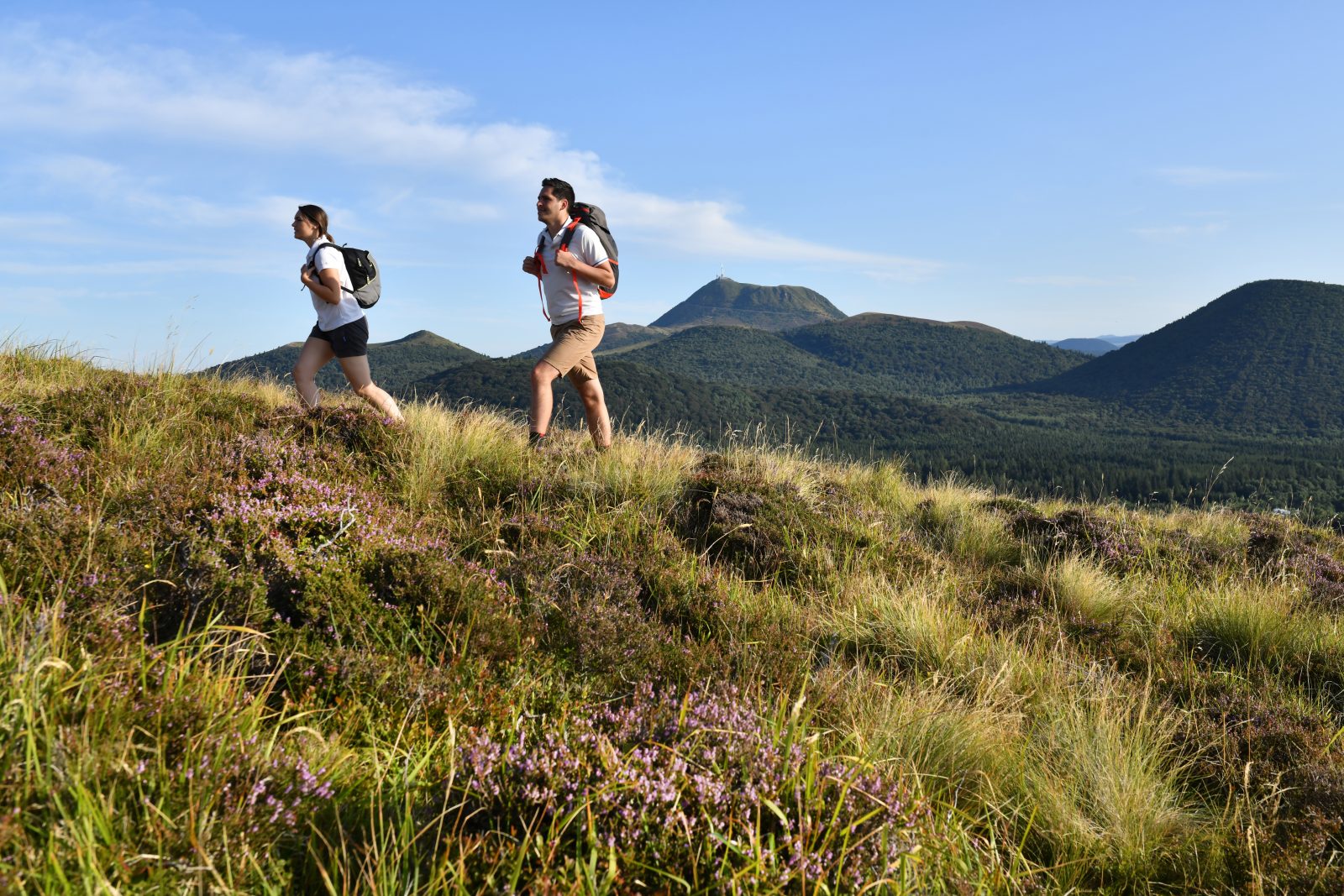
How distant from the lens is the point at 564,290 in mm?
6176

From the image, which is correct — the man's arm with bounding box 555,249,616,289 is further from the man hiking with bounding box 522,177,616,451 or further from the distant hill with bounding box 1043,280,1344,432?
the distant hill with bounding box 1043,280,1344,432

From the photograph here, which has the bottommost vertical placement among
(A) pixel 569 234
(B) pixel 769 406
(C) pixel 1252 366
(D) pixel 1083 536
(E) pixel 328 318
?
(D) pixel 1083 536

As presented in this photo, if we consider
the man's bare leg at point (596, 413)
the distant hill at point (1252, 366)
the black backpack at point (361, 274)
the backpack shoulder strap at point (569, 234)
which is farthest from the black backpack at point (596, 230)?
the distant hill at point (1252, 366)

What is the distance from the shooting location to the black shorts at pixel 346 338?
21.0 feet

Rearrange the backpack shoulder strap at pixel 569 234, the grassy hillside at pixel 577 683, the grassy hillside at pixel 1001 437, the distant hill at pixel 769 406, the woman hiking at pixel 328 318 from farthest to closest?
1. the distant hill at pixel 769 406
2. the grassy hillside at pixel 1001 437
3. the woman hiking at pixel 328 318
4. the backpack shoulder strap at pixel 569 234
5. the grassy hillside at pixel 577 683

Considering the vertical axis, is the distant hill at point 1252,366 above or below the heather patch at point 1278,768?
above

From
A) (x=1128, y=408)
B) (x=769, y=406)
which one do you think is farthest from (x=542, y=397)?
(x=1128, y=408)

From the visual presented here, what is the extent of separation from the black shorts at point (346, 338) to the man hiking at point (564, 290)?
1515 millimetres

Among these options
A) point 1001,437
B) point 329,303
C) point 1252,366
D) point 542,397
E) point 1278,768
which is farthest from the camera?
point 1252,366

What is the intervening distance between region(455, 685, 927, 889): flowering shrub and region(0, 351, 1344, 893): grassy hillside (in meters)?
0.01

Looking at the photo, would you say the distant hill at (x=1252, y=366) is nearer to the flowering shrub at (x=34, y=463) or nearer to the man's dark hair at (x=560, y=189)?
the man's dark hair at (x=560, y=189)

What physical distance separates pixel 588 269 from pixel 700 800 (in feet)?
15.7

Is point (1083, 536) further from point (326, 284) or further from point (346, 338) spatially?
point (326, 284)

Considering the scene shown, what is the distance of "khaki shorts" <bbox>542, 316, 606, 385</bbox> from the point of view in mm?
6129
